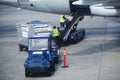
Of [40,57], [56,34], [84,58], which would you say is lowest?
[84,58]

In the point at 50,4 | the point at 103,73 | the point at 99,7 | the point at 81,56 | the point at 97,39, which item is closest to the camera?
the point at 103,73

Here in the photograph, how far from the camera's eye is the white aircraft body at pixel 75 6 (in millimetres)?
23969

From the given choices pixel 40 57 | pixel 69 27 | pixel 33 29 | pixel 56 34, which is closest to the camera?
pixel 40 57

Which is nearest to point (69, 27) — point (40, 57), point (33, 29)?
point (33, 29)

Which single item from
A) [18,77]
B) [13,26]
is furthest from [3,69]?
[13,26]

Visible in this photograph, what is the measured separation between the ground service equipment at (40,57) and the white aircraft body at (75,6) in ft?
16.8

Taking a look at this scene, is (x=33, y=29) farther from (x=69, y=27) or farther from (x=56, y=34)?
(x=69, y=27)

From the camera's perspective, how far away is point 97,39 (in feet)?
92.6

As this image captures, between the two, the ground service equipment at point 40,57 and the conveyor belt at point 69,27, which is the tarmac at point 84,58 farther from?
the conveyor belt at point 69,27

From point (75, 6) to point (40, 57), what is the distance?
7.97 metres

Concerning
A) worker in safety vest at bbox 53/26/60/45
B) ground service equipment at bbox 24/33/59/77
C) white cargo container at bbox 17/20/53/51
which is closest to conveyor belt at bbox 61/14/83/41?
worker in safety vest at bbox 53/26/60/45

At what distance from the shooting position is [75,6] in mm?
25750

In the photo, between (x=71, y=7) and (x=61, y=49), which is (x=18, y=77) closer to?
(x=61, y=49)

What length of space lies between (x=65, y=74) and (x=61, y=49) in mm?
6355
